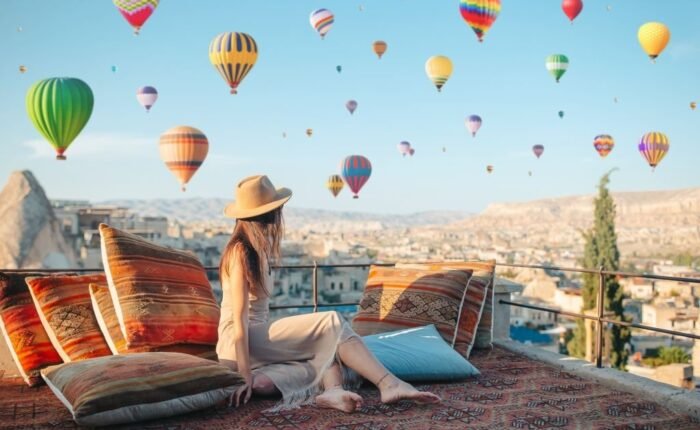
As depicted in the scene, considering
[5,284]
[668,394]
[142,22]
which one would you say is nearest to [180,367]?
[5,284]

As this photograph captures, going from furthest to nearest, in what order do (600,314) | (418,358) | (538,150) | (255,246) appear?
(538,150) < (600,314) < (418,358) < (255,246)

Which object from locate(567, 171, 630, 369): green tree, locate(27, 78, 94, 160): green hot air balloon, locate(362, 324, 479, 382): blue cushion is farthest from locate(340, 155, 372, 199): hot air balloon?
locate(362, 324, 479, 382): blue cushion

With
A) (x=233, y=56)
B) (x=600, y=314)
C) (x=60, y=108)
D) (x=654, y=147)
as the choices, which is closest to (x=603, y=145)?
(x=654, y=147)

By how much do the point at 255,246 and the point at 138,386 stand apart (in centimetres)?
75

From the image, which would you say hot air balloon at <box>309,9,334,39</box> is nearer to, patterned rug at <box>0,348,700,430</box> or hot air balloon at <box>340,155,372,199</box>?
hot air balloon at <box>340,155,372,199</box>

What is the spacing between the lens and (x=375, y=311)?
3.91m

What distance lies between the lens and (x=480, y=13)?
17.5 meters

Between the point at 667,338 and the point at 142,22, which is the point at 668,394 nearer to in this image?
the point at 142,22

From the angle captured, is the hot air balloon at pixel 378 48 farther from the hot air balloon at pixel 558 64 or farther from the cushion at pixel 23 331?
the cushion at pixel 23 331

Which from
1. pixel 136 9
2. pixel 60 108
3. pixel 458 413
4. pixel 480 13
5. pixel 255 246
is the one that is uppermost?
pixel 480 13

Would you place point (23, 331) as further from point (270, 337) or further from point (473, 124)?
point (473, 124)

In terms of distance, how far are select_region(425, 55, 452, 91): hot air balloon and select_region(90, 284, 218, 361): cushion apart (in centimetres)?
2005

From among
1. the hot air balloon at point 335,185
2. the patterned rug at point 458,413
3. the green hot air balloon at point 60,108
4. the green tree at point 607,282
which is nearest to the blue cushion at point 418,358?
the patterned rug at point 458,413

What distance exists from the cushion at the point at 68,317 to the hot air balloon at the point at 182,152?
14.2 meters
